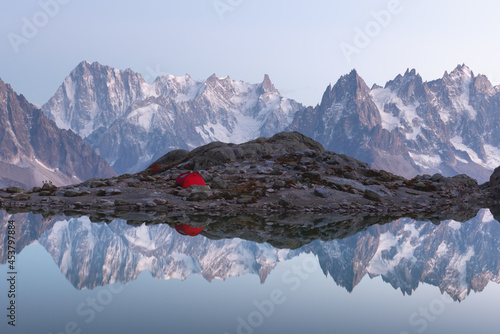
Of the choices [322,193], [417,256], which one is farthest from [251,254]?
[322,193]

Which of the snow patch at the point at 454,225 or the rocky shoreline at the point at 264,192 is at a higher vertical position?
the rocky shoreline at the point at 264,192

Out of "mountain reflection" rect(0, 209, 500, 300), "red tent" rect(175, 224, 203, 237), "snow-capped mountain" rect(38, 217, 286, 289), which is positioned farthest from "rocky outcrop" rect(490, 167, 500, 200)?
"snow-capped mountain" rect(38, 217, 286, 289)

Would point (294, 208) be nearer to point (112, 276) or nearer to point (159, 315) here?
point (112, 276)

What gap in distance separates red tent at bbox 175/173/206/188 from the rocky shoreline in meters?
1.12

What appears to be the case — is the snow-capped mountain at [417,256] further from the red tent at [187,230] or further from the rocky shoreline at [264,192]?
the rocky shoreline at [264,192]

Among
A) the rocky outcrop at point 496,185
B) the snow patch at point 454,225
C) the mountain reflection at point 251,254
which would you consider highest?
the mountain reflection at point 251,254

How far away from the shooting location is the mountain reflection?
16594 millimetres

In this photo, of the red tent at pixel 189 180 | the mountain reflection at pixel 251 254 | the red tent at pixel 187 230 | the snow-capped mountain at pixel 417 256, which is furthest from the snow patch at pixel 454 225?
the red tent at pixel 189 180

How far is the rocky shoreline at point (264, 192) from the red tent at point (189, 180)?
3.67 feet

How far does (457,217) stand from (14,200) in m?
36.0

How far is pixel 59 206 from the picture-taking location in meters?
39.2

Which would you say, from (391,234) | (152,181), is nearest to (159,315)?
(391,234)

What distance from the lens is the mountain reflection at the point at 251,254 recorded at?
16594 mm

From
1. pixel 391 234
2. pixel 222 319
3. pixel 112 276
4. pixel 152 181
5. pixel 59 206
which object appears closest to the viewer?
pixel 222 319
